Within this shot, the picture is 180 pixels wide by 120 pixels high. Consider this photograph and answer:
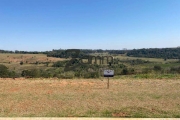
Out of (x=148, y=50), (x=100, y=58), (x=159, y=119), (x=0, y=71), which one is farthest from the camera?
(x=148, y=50)

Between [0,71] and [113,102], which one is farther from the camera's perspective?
[0,71]

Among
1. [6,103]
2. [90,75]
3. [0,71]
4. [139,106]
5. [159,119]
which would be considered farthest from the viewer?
[0,71]

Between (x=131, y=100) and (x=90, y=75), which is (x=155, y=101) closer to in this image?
(x=131, y=100)

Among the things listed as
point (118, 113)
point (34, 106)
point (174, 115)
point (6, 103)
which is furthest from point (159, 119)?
point (6, 103)

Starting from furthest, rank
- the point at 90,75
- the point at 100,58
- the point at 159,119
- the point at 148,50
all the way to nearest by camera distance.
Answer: the point at 148,50, the point at 100,58, the point at 90,75, the point at 159,119

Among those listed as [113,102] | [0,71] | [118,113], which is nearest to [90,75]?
[0,71]

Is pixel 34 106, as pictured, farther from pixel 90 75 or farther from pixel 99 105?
pixel 90 75

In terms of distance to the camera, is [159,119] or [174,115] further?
[174,115]

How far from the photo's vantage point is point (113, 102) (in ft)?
24.3

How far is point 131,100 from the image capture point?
7676 millimetres

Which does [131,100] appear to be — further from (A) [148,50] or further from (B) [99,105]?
(A) [148,50]

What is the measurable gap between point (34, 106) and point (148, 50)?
78565 millimetres

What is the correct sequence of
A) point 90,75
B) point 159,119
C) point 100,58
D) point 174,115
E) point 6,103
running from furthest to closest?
1. point 100,58
2. point 90,75
3. point 6,103
4. point 174,115
5. point 159,119

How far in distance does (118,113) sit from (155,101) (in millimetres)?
2337
